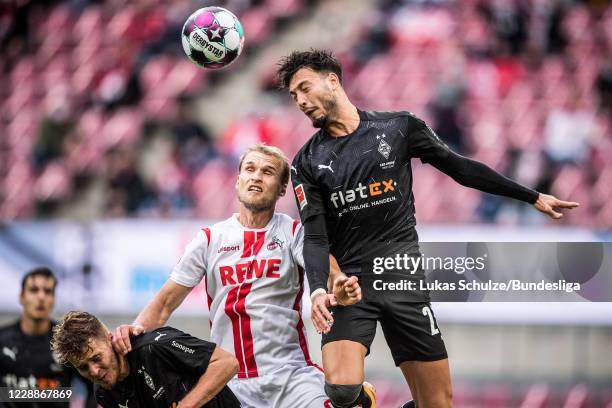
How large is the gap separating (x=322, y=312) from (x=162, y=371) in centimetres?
76

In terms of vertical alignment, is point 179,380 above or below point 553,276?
below

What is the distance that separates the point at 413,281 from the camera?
510 centimetres

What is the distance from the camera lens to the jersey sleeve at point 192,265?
5.16m

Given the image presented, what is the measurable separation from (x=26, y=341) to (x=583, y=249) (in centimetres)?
348

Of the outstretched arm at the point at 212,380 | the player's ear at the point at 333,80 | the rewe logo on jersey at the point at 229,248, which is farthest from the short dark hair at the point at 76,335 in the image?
the player's ear at the point at 333,80

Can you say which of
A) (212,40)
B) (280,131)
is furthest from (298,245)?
(280,131)

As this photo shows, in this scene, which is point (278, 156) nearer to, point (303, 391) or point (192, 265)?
point (192, 265)

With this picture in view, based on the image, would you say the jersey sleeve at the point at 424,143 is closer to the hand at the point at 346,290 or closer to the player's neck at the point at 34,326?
the hand at the point at 346,290

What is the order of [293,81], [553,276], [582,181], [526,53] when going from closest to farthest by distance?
[293,81] → [553,276] → [582,181] → [526,53]

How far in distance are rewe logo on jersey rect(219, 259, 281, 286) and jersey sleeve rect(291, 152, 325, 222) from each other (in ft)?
0.95

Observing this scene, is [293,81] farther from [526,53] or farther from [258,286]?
[526,53]

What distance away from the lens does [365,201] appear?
5012mm

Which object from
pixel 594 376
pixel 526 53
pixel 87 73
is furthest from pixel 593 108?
pixel 87 73

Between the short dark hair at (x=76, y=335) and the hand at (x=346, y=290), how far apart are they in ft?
3.40
